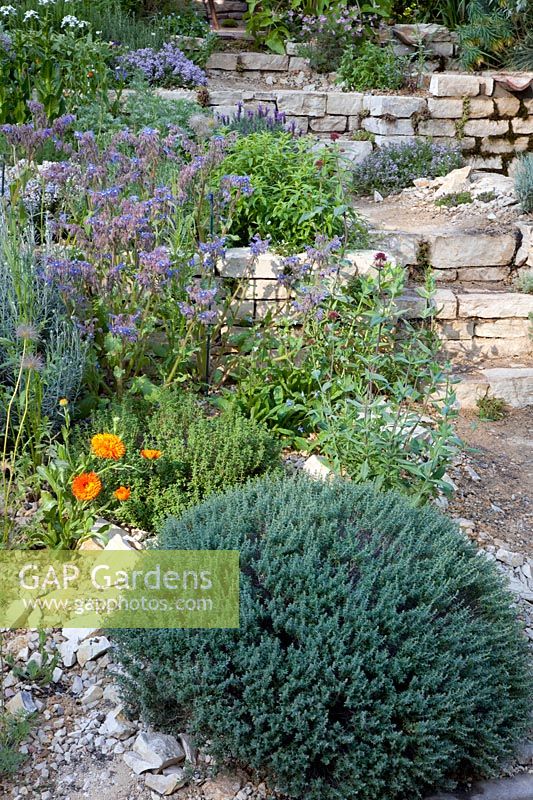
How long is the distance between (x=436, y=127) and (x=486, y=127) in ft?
1.54

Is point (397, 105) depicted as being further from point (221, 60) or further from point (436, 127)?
point (221, 60)

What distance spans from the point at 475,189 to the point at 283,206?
8.03 ft

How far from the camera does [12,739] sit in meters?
2.57

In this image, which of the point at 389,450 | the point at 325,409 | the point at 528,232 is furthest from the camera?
the point at 528,232

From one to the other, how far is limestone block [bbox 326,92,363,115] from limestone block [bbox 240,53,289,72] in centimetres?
122

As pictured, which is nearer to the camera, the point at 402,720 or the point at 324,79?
the point at 402,720

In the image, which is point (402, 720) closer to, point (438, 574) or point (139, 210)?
point (438, 574)

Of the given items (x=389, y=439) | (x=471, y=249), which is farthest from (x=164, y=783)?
(x=471, y=249)

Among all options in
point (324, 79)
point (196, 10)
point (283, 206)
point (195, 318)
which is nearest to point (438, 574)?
point (195, 318)

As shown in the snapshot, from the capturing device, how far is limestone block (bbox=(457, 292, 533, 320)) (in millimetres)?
5398

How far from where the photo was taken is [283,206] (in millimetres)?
4859

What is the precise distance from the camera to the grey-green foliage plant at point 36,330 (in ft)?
11.7

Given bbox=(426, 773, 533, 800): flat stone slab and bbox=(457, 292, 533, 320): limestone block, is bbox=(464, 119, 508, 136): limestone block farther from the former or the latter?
bbox=(426, 773, 533, 800): flat stone slab

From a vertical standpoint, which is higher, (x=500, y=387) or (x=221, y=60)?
(x=221, y=60)
